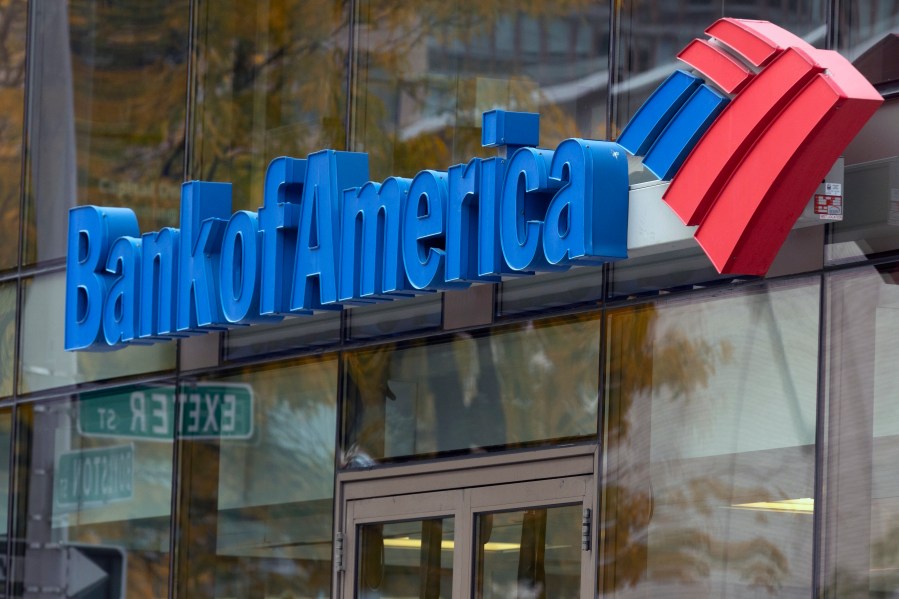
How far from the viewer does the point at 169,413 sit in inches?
618

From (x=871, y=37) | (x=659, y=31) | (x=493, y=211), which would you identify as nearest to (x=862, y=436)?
(x=871, y=37)

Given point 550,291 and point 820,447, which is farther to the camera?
point 550,291

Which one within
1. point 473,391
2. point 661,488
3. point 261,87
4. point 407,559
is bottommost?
point 407,559

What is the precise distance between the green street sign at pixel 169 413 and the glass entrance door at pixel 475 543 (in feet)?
5.84

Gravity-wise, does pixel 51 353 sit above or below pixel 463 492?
above

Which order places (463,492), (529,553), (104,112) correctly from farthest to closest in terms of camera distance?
(104,112) < (463,492) < (529,553)

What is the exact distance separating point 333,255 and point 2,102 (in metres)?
7.23

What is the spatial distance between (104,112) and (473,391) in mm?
6124

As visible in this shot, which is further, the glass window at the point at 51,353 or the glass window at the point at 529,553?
the glass window at the point at 51,353

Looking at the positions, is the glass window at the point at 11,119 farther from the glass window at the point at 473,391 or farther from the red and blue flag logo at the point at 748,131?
the red and blue flag logo at the point at 748,131

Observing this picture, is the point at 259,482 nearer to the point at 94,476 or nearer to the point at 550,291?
the point at 94,476

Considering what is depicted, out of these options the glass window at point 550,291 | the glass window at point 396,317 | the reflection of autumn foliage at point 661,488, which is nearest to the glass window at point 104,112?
the glass window at point 396,317

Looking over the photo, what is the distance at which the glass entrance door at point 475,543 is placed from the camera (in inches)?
456

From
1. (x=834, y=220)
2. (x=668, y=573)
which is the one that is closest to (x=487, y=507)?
(x=668, y=573)
